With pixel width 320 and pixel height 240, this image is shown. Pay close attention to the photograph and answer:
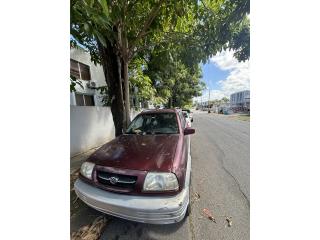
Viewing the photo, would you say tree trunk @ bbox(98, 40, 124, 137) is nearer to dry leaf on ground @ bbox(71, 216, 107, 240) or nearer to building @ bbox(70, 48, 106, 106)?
dry leaf on ground @ bbox(71, 216, 107, 240)

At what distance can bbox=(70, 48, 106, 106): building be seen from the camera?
338 inches

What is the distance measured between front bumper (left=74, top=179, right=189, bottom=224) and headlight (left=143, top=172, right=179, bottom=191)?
3.7 inches

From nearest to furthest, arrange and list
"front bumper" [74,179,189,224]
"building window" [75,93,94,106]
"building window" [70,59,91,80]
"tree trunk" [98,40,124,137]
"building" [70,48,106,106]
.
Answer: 1. "front bumper" [74,179,189,224]
2. "tree trunk" [98,40,124,137]
3. "building window" [70,59,91,80]
4. "building" [70,48,106,106]
5. "building window" [75,93,94,106]

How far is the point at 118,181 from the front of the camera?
2.08 meters

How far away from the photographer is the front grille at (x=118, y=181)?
204 centimetres

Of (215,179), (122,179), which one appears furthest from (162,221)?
(215,179)

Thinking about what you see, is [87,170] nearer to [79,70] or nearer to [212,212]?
[212,212]

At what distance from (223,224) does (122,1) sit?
4.38 m

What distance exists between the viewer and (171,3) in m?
3.65

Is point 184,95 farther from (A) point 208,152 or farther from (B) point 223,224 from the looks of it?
(B) point 223,224

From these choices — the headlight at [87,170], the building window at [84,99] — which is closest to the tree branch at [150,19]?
the headlight at [87,170]

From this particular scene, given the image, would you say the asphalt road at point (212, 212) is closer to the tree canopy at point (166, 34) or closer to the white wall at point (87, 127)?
the tree canopy at point (166, 34)

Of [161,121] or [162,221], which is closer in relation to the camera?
[162,221]

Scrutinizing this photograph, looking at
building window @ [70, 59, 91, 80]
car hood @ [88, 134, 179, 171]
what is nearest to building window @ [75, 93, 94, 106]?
building window @ [70, 59, 91, 80]
